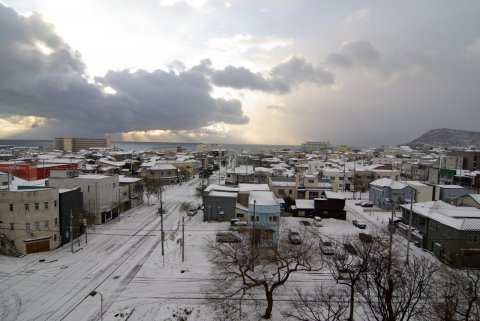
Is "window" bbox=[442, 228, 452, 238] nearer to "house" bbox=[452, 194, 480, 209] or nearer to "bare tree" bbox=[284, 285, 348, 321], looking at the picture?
"bare tree" bbox=[284, 285, 348, 321]

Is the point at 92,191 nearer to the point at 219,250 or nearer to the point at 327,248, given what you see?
the point at 219,250

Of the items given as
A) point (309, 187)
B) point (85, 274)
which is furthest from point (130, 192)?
point (309, 187)

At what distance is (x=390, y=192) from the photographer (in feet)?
132

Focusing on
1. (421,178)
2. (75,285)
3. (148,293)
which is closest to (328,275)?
(148,293)

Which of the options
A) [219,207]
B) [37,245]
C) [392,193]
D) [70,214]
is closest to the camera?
[37,245]

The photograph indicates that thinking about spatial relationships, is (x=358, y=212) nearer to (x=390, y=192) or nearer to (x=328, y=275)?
(x=390, y=192)

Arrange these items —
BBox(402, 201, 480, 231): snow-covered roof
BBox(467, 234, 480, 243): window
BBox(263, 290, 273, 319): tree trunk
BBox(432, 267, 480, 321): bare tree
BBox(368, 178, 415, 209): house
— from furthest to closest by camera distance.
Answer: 1. BBox(368, 178, 415, 209): house
2. BBox(402, 201, 480, 231): snow-covered roof
3. BBox(467, 234, 480, 243): window
4. BBox(263, 290, 273, 319): tree trunk
5. BBox(432, 267, 480, 321): bare tree

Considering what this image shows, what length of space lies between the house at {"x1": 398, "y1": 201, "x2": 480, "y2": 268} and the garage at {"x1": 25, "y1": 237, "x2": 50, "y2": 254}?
2936cm

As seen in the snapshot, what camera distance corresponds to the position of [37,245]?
22.4 m

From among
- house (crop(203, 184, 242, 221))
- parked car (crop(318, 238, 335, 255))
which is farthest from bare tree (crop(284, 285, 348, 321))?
house (crop(203, 184, 242, 221))

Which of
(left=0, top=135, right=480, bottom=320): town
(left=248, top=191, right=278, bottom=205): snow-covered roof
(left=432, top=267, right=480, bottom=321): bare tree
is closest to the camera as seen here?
(left=432, top=267, right=480, bottom=321): bare tree

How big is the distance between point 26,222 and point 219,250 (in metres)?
17.0

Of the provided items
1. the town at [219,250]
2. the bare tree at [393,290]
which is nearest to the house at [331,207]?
the town at [219,250]

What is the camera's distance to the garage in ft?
72.3
